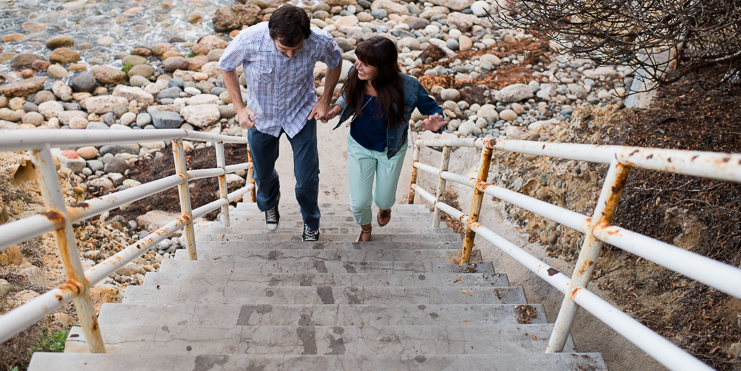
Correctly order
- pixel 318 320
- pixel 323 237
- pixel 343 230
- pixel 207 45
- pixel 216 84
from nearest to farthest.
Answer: pixel 318 320 → pixel 323 237 → pixel 343 230 → pixel 216 84 → pixel 207 45

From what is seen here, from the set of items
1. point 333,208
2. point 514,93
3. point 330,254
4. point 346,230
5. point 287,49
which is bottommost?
point 333,208

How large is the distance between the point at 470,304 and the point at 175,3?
704 inches

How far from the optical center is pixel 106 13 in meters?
15.4

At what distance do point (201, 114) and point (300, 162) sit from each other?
714 cm

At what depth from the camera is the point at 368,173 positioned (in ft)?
11.0

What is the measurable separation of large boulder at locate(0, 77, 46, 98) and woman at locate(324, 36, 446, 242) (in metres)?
11.1

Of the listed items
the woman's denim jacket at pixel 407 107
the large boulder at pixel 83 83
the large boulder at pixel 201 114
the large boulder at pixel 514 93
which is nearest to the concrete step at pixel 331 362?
the woman's denim jacket at pixel 407 107

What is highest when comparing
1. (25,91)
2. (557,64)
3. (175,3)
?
(175,3)

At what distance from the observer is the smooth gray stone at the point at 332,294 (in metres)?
2.23

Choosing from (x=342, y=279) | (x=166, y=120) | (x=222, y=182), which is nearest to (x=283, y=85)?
(x=222, y=182)

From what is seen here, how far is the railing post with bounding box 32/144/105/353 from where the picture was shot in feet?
4.53

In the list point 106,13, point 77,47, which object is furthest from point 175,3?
point 77,47

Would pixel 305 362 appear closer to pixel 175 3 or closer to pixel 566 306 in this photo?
pixel 566 306

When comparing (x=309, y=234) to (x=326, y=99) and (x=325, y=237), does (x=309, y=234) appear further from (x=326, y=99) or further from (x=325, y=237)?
(x=326, y=99)
